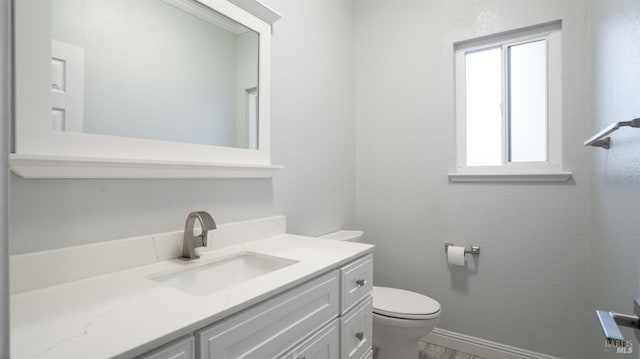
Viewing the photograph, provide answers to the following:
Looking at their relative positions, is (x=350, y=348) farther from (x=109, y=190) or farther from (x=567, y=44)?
(x=567, y=44)

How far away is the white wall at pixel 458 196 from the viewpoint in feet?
5.44

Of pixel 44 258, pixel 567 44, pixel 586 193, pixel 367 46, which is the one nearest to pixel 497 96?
pixel 567 44

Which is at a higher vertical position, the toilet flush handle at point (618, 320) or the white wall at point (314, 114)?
the white wall at point (314, 114)

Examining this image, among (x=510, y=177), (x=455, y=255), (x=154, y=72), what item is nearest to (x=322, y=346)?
(x=154, y=72)

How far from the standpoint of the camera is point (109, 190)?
3.15 feet

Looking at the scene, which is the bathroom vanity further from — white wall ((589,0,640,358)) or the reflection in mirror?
white wall ((589,0,640,358))

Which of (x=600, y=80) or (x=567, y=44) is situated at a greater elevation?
(x=567, y=44)

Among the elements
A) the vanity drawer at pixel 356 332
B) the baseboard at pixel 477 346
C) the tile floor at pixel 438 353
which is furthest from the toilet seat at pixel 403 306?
the baseboard at pixel 477 346

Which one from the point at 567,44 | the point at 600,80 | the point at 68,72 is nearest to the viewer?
the point at 68,72

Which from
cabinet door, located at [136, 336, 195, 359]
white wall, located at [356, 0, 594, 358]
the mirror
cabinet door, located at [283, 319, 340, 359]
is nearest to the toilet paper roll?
white wall, located at [356, 0, 594, 358]

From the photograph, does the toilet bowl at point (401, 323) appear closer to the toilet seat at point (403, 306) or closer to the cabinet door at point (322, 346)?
the toilet seat at point (403, 306)

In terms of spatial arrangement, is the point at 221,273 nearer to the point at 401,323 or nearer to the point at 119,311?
the point at 119,311

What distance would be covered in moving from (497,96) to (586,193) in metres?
0.74

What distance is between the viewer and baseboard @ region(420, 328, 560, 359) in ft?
5.84
